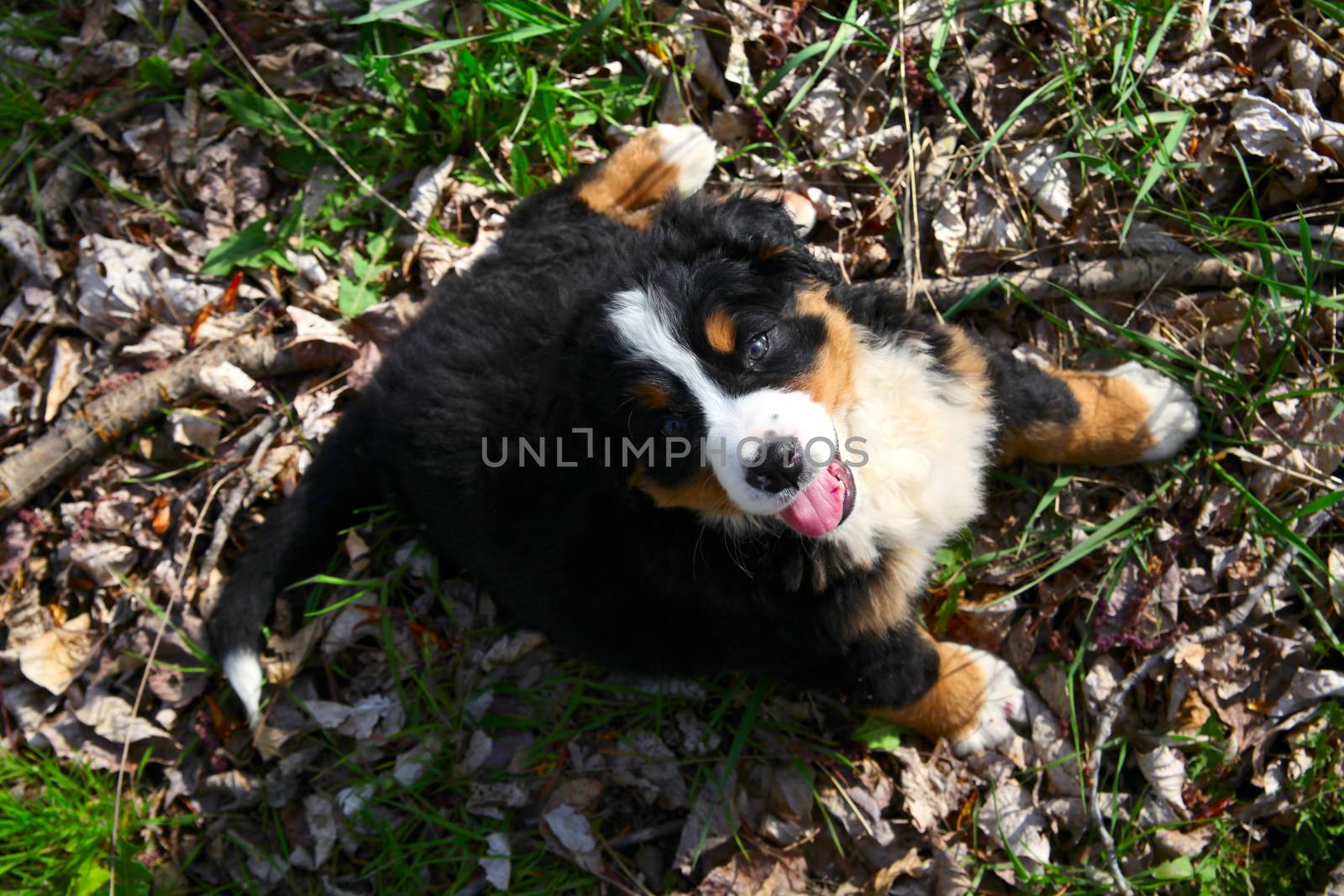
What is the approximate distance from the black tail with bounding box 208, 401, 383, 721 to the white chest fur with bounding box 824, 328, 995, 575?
4.72 ft

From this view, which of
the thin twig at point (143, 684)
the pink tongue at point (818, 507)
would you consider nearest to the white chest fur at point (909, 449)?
the pink tongue at point (818, 507)

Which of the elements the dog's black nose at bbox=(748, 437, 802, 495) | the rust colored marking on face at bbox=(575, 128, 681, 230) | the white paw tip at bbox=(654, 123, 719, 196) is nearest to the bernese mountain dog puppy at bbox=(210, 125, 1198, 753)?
the dog's black nose at bbox=(748, 437, 802, 495)

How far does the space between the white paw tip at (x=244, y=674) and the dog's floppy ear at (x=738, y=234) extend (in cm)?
175

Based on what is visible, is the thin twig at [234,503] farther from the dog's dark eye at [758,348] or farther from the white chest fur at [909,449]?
the white chest fur at [909,449]

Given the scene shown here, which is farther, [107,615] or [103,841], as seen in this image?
[107,615]

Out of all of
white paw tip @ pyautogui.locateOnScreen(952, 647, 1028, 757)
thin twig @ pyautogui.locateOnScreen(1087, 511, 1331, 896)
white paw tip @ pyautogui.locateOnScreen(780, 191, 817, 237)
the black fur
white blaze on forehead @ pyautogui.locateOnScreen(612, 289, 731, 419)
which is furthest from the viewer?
white paw tip @ pyautogui.locateOnScreen(780, 191, 817, 237)

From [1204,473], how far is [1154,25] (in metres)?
1.38

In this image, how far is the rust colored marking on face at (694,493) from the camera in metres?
1.90

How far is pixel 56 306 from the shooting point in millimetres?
3115

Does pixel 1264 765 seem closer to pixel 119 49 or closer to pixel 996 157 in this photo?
pixel 996 157

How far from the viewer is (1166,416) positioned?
8.18ft

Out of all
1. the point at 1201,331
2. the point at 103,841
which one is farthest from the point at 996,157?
the point at 103,841

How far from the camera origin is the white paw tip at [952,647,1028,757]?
98.4 inches

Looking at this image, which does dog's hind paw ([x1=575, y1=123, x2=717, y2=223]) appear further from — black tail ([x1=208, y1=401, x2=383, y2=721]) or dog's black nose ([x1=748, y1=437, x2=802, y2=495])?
dog's black nose ([x1=748, y1=437, x2=802, y2=495])
